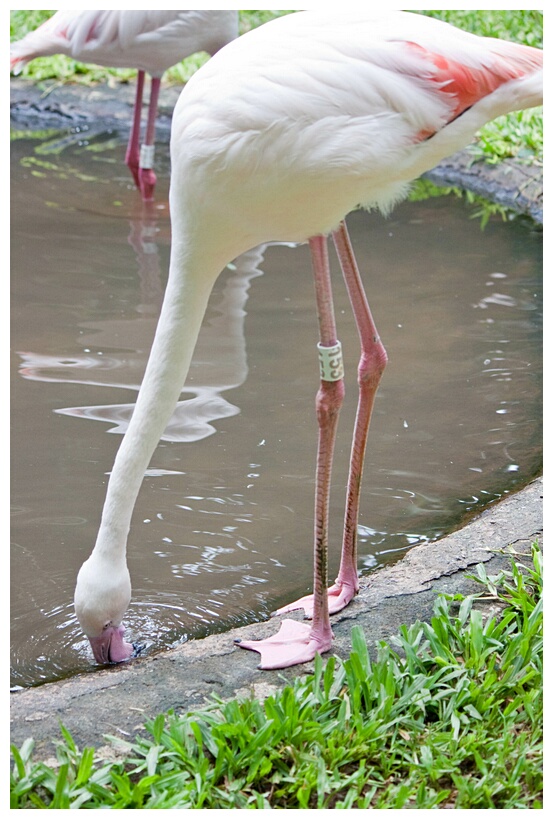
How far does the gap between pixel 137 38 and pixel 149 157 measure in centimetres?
71

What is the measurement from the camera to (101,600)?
2.58 metres

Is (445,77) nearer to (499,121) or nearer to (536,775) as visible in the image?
(536,775)

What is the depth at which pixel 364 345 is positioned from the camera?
285 centimetres

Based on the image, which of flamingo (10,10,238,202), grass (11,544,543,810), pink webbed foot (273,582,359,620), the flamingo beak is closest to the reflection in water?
pink webbed foot (273,582,359,620)

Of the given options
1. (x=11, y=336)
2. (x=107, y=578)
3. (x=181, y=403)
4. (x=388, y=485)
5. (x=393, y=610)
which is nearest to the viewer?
(x=107, y=578)

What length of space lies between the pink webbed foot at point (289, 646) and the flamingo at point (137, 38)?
430 cm

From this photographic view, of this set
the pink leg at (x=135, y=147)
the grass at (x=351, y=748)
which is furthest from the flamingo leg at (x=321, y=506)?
the pink leg at (x=135, y=147)

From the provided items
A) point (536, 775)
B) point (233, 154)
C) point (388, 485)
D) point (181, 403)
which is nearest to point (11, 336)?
point (181, 403)

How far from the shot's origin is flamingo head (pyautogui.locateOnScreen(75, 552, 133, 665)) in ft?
8.46

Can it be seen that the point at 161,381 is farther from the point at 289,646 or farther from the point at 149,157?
the point at 149,157

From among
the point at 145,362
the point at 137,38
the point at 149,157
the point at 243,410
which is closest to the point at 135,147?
the point at 149,157

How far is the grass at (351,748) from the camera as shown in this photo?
2.07 metres

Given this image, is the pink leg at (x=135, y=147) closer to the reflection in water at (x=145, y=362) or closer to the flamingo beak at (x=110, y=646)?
the reflection in water at (x=145, y=362)
